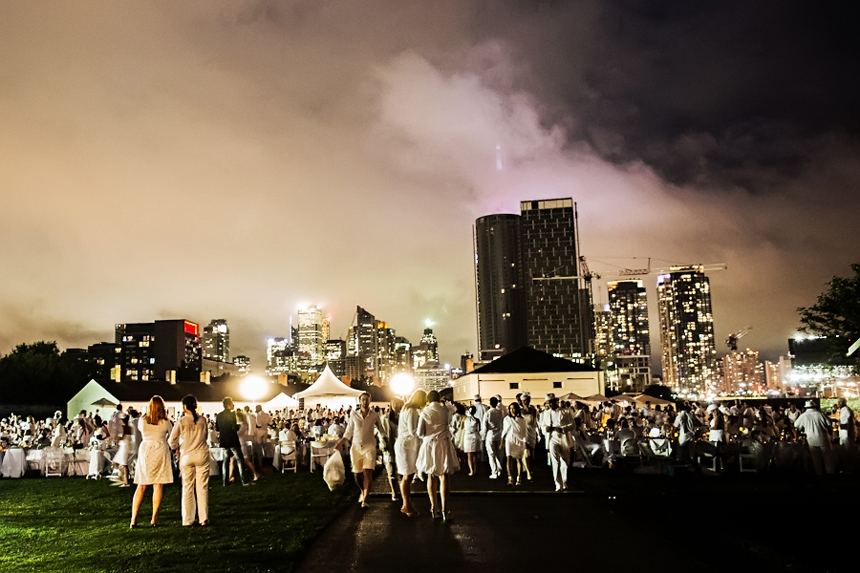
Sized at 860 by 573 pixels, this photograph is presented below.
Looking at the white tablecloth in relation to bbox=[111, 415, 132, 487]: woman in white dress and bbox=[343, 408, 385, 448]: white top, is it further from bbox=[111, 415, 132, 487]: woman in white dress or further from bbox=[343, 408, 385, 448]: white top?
bbox=[343, 408, 385, 448]: white top

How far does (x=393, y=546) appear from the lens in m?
8.12

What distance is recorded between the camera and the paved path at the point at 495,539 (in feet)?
23.8

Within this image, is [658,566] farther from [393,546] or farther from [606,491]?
[606,491]

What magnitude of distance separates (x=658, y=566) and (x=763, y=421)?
17568 mm

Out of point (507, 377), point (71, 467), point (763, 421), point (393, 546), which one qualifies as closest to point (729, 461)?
point (763, 421)

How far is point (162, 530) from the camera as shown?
9227mm

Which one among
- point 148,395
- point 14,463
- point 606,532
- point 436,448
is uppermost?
point 148,395

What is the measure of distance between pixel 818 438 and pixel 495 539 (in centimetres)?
1107

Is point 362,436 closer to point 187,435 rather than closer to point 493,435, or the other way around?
point 187,435

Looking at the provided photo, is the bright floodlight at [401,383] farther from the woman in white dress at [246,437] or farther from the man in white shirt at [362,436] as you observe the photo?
the man in white shirt at [362,436]

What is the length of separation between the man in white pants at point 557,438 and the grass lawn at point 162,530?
384 cm

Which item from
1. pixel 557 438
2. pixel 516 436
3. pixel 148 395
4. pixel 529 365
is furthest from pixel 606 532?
pixel 529 365

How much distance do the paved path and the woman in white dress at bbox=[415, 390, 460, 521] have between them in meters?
0.61

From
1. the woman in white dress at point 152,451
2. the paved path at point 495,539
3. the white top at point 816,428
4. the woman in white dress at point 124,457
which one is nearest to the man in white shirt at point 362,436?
the paved path at point 495,539
